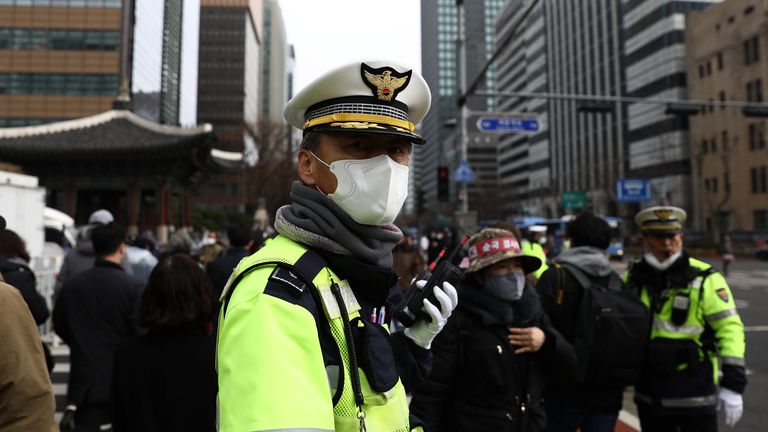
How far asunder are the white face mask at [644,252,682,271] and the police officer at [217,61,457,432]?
2.42 metres

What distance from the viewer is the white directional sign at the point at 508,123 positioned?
1215cm

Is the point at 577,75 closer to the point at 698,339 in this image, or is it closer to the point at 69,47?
the point at 69,47

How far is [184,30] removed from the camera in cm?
6969

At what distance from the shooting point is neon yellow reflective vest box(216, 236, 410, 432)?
0.98m

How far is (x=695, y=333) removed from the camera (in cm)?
320

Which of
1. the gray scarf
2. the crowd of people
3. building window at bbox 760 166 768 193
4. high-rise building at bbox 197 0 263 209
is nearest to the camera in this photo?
the crowd of people

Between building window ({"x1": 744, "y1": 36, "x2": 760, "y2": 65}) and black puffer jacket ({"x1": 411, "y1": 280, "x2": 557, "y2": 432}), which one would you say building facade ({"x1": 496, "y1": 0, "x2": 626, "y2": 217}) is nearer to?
building window ({"x1": 744, "y1": 36, "x2": 760, "y2": 65})

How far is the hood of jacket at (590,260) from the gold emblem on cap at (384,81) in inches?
91.6

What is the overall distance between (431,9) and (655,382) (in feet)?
35.5

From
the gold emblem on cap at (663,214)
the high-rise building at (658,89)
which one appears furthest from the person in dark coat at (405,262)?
the high-rise building at (658,89)

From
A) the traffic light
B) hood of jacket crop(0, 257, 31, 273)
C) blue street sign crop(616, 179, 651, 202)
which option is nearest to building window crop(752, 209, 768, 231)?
blue street sign crop(616, 179, 651, 202)

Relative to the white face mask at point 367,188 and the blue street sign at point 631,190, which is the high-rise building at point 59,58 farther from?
the white face mask at point 367,188

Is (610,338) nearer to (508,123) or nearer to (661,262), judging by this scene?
(661,262)

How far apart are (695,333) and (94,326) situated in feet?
14.7
